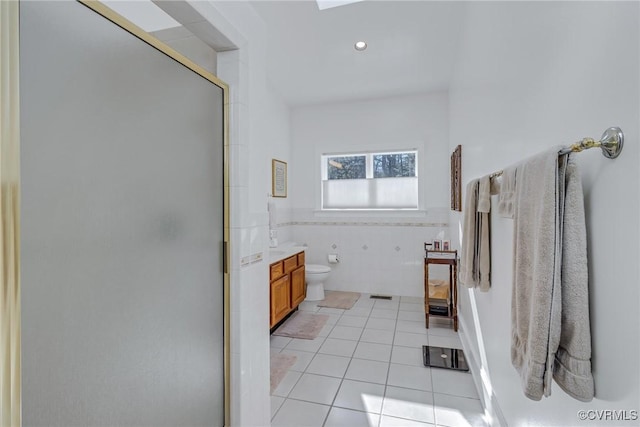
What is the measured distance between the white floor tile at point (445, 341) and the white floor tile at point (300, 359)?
3.70 ft

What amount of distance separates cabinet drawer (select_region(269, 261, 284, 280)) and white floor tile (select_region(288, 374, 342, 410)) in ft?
3.19

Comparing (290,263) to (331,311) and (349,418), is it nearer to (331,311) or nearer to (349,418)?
(331,311)

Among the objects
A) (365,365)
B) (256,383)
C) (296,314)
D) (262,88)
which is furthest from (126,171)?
(296,314)

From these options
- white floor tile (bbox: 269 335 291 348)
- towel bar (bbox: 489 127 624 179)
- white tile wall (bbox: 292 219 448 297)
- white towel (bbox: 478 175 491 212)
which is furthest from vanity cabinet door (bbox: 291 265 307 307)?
towel bar (bbox: 489 127 624 179)

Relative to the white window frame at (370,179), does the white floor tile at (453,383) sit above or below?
below

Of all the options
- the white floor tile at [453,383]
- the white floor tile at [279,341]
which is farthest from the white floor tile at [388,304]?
the white floor tile at [453,383]

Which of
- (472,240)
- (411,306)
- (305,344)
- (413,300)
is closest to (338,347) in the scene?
(305,344)

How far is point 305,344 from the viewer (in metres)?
2.84

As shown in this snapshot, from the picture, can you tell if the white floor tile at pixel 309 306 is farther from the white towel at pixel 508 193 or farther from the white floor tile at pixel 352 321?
the white towel at pixel 508 193

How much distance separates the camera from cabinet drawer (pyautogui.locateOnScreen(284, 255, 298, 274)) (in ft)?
11.0

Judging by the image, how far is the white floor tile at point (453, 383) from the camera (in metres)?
2.10

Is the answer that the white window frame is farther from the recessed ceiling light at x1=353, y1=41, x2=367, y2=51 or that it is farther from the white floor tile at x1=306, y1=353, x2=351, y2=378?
the white floor tile at x1=306, y1=353, x2=351, y2=378

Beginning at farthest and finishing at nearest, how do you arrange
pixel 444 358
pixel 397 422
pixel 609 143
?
pixel 444 358 < pixel 397 422 < pixel 609 143

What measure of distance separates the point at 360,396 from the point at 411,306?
2.01m
